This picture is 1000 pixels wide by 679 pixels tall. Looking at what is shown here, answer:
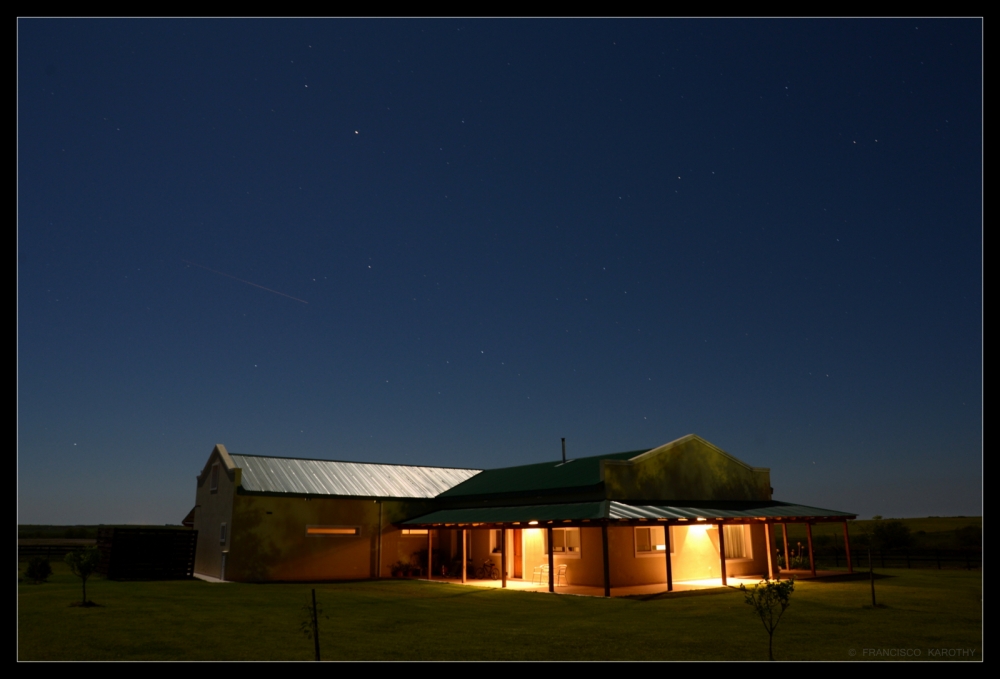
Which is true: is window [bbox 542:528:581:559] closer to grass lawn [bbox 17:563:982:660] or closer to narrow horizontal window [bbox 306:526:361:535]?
grass lawn [bbox 17:563:982:660]

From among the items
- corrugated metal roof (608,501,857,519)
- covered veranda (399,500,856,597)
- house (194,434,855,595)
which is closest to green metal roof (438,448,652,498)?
house (194,434,855,595)

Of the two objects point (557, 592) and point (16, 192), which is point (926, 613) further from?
point (16, 192)

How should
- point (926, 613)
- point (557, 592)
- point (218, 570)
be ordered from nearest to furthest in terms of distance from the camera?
1. point (926, 613)
2. point (557, 592)
3. point (218, 570)

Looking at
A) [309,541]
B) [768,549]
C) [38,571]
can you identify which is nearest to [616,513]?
[768,549]

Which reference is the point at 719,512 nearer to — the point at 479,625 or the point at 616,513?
the point at 616,513

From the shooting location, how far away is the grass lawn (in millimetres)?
12797

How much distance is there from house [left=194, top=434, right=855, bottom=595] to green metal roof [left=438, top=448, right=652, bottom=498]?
0.33ft

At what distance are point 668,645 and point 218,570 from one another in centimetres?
2122

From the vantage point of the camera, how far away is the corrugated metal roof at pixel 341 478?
30516mm

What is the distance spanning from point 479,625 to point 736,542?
650 inches

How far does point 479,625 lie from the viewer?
627 inches

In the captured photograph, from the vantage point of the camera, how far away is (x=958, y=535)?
275 feet
